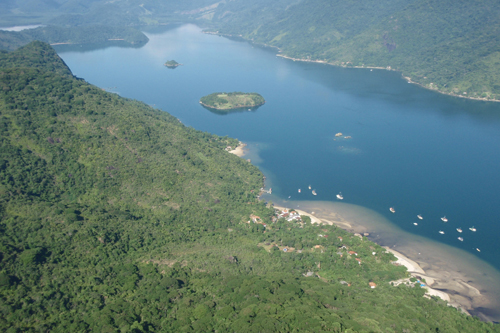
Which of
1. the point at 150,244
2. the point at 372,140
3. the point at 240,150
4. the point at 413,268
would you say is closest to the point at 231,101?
the point at 240,150

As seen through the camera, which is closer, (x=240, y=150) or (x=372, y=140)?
(x=240, y=150)

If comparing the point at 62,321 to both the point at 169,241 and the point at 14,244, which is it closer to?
the point at 14,244

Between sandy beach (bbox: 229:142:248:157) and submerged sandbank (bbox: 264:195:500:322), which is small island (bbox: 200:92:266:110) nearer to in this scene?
sandy beach (bbox: 229:142:248:157)

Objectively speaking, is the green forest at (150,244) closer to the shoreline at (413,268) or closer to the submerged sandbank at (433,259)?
the shoreline at (413,268)

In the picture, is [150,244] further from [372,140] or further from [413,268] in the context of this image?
[372,140]

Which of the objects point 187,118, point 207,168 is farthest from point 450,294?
point 187,118

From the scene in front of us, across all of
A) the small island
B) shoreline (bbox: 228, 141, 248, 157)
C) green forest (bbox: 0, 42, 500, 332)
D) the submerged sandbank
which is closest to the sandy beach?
shoreline (bbox: 228, 141, 248, 157)
